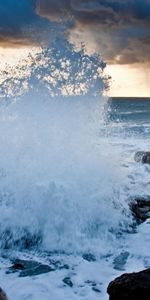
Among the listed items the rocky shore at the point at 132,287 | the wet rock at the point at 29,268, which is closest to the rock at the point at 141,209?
the wet rock at the point at 29,268

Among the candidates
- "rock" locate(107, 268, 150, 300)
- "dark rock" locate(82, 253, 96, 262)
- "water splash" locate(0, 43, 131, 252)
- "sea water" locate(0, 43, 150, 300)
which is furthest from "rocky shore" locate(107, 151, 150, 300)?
"water splash" locate(0, 43, 131, 252)

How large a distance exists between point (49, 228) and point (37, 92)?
16.7 feet

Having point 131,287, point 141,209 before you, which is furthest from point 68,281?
point 141,209

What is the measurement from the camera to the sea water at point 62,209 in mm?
4738

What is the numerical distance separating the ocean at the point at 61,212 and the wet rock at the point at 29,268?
0.01 m

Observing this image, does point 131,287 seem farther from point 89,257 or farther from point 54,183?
point 54,183

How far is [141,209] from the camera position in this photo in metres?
7.07

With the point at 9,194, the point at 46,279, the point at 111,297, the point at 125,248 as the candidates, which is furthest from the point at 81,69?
the point at 111,297

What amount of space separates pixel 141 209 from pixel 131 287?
11.9ft

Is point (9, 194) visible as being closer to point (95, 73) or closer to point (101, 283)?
point (101, 283)

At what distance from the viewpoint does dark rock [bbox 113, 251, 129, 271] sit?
5.00m

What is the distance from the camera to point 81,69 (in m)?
10.5

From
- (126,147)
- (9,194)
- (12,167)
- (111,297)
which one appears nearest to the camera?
(111,297)

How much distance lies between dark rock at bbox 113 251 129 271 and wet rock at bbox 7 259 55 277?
0.85 metres
